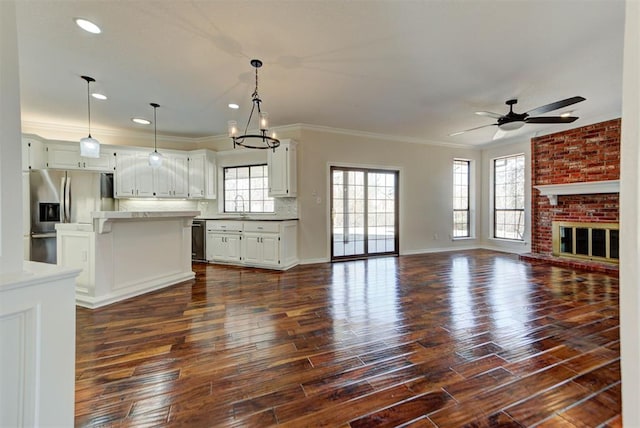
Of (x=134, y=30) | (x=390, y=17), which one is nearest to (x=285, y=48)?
(x=390, y=17)

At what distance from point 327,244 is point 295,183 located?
1.45 metres

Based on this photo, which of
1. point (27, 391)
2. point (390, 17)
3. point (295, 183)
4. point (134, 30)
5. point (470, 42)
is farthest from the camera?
point (295, 183)

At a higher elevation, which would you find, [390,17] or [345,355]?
[390,17]

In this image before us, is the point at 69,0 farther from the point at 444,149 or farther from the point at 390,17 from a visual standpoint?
the point at 444,149

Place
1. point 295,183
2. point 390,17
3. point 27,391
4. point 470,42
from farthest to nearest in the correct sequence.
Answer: point 295,183 → point 470,42 → point 390,17 → point 27,391

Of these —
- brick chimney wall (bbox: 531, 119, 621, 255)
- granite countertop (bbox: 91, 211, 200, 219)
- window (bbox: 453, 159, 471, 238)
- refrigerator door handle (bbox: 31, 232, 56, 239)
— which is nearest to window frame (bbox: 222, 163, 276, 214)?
granite countertop (bbox: 91, 211, 200, 219)

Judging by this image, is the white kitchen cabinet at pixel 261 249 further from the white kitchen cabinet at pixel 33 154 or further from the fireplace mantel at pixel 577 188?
the fireplace mantel at pixel 577 188

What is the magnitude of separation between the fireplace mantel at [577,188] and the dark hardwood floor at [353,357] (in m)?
2.21

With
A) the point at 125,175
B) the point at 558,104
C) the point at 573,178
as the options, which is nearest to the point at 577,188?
the point at 573,178

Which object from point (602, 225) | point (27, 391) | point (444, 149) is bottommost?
point (27, 391)

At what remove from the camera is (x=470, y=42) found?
2.78 metres

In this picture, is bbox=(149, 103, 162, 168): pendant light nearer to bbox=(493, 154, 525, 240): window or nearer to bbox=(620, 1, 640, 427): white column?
bbox=(620, 1, 640, 427): white column

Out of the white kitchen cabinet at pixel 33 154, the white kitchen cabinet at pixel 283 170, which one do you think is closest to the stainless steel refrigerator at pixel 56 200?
the white kitchen cabinet at pixel 33 154

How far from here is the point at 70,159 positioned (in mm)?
5195
